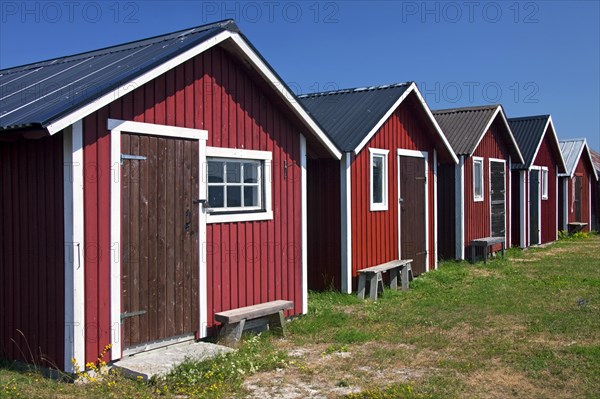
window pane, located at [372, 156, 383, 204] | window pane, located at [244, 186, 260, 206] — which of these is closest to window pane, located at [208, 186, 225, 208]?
window pane, located at [244, 186, 260, 206]

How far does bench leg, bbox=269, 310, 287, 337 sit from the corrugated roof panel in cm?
1352

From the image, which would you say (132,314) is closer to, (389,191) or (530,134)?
(389,191)

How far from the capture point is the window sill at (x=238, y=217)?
8.22 metres

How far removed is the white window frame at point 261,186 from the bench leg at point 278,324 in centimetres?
132

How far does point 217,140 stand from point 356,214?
4.27 metres

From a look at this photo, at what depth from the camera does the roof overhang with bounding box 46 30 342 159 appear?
6.21m

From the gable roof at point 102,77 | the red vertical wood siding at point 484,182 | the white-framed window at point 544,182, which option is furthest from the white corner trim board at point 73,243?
the white-framed window at point 544,182

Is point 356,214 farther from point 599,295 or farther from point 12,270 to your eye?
point 12,270

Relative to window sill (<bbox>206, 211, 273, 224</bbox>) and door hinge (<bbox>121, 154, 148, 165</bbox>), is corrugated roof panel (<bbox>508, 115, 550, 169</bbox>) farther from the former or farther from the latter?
door hinge (<bbox>121, 154, 148, 165</bbox>)

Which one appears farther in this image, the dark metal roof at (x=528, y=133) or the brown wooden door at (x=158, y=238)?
the dark metal roof at (x=528, y=133)

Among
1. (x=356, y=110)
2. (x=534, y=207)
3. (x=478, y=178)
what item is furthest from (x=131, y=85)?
(x=534, y=207)

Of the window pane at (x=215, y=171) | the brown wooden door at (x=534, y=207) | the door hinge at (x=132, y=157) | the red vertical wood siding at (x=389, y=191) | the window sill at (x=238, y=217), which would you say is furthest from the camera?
the brown wooden door at (x=534, y=207)

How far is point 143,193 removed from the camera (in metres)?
7.28

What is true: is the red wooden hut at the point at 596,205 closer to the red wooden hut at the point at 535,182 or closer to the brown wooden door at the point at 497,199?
the red wooden hut at the point at 535,182
